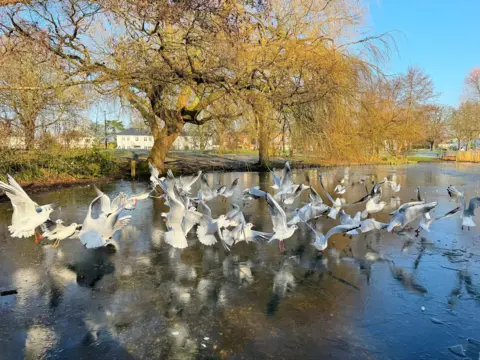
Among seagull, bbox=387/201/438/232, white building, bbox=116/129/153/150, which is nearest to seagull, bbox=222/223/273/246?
seagull, bbox=387/201/438/232

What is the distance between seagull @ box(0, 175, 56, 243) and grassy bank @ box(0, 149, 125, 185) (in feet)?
27.4

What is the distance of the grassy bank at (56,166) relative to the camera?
15117 mm

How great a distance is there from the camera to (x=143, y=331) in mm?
3982

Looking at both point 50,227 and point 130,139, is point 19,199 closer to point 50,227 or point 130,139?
point 50,227

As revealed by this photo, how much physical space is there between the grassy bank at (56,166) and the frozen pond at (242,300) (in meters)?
8.85

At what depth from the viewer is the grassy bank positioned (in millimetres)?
15117

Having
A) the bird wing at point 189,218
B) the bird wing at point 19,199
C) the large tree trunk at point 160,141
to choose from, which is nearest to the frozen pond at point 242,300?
the bird wing at point 189,218

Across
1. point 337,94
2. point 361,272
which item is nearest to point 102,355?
point 361,272

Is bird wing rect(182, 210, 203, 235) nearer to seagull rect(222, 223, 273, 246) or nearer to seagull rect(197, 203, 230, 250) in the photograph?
seagull rect(197, 203, 230, 250)

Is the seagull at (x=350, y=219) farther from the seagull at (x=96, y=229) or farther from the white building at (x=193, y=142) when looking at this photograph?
the white building at (x=193, y=142)

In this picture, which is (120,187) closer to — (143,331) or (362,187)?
(362,187)

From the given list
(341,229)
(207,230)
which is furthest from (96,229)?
(341,229)

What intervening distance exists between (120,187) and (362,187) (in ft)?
34.1

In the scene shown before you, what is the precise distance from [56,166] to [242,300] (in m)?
14.8
